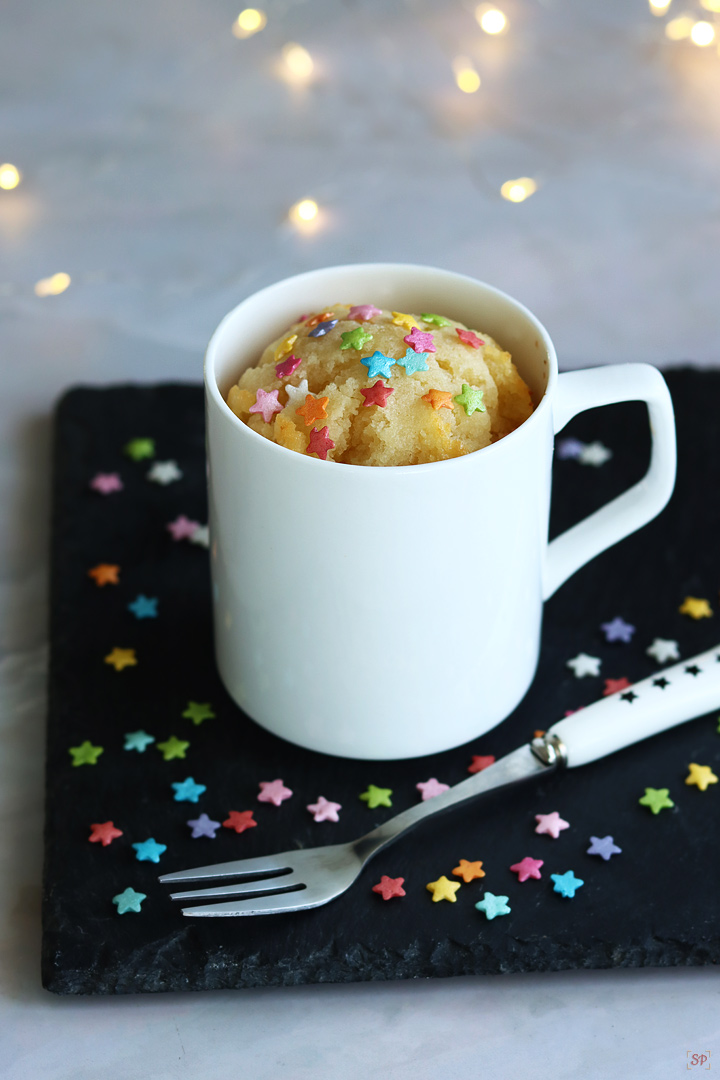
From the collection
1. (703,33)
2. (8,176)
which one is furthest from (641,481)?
(8,176)

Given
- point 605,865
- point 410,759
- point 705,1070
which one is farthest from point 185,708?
point 705,1070

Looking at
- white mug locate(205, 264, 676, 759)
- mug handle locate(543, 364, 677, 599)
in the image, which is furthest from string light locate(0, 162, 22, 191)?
mug handle locate(543, 364, 677, 599)

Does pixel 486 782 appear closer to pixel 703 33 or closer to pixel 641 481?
pixel 641 481

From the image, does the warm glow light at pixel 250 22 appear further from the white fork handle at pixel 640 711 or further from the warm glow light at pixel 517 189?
the white fork handle at pixel 640 711

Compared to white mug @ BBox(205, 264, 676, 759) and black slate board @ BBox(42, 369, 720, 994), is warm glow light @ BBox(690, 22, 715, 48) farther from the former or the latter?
white mug @ BBox(205, 264, 676, 759)

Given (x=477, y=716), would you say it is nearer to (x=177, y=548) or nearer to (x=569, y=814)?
(x=569, y=814)
